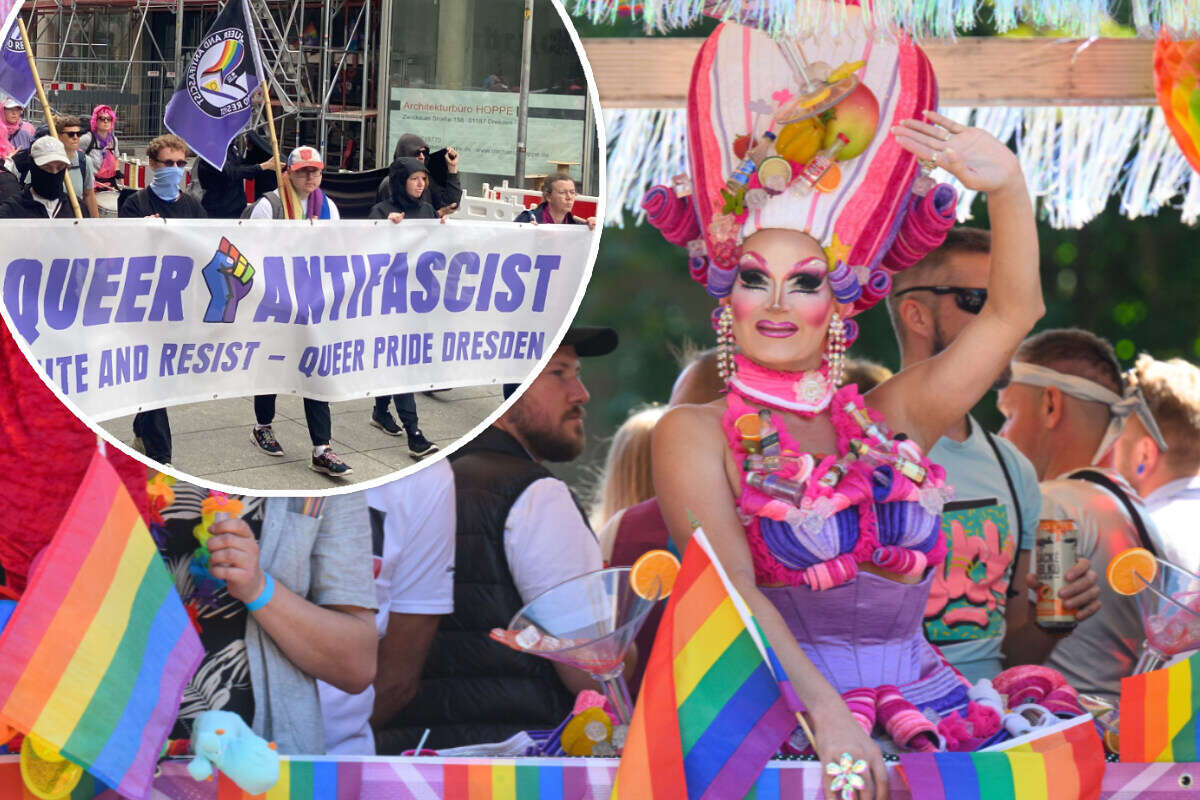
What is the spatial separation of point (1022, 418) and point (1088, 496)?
0.97 feet

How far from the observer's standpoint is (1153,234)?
4.09 meters

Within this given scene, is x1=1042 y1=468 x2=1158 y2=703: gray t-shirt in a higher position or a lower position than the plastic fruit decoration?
lower

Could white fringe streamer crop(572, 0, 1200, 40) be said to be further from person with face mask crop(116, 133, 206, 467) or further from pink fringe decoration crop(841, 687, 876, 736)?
pink fringe decoration crop(841, 687, 876, 736)

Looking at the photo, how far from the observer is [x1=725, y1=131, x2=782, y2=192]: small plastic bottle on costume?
12.2ft

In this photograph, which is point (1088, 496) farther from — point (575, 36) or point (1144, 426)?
point (575, 36)

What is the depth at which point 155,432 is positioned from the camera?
3.59 m

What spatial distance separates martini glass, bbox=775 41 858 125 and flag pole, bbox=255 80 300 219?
4.29 ft

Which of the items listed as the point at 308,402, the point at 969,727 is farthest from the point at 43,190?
the point at 969,727

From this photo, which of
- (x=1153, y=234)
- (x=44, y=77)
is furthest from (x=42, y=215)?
(x=1153, y=234)

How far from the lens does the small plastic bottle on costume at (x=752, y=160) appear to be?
3.72 meters

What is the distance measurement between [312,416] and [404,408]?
0.26 m

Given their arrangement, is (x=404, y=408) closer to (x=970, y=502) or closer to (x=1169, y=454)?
(x=970, y=502)

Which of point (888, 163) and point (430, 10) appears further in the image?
point (888, 163)

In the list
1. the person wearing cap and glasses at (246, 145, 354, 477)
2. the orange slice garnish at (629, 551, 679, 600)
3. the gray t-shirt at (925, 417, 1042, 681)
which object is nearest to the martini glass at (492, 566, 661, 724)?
the orange slice garnish at (629, 551, 679, 600)
